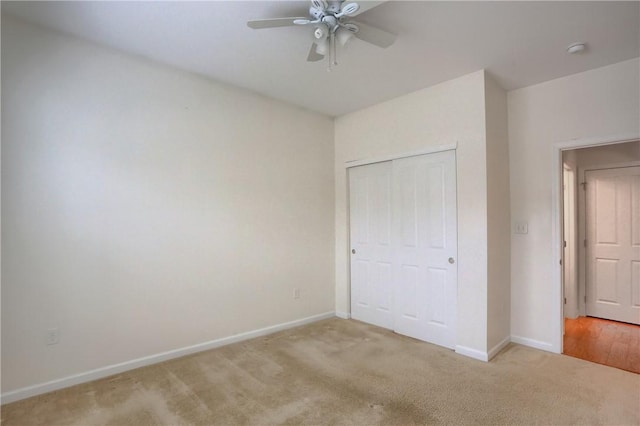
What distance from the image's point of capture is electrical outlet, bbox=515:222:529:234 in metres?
3.41

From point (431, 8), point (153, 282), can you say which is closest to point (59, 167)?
point (153, 282)

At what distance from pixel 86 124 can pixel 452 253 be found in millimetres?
3523

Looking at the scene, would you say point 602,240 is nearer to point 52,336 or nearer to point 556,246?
point 556,246

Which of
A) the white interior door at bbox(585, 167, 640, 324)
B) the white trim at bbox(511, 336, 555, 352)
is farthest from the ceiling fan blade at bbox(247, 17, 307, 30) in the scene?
the white interior door at bbox(585, 167, 640, 324)

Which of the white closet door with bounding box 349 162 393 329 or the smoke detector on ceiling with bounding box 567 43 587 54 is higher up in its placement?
the smoke detector on ceiling with bounding box 567 43 587 54

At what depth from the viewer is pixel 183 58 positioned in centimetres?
293

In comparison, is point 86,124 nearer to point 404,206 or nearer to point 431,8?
point 431,8

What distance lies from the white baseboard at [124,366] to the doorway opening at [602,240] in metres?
3.55

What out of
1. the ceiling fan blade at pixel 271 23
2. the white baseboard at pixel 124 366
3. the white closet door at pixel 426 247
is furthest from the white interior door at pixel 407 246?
the ceiling fan blade at pixel 271 23

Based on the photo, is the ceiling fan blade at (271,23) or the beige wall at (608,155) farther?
the beige wall at (608,155)

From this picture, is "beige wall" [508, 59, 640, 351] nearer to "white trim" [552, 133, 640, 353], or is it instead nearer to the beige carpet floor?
"white trim" [552, 133, 640, 353]

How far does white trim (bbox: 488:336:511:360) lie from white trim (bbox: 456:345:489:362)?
0.20ft

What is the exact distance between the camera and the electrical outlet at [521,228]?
341 centimetres

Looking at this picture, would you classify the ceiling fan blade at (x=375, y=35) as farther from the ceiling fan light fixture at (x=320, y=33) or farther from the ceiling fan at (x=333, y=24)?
the ceiling fan light fixture at (x=320, y=33)
